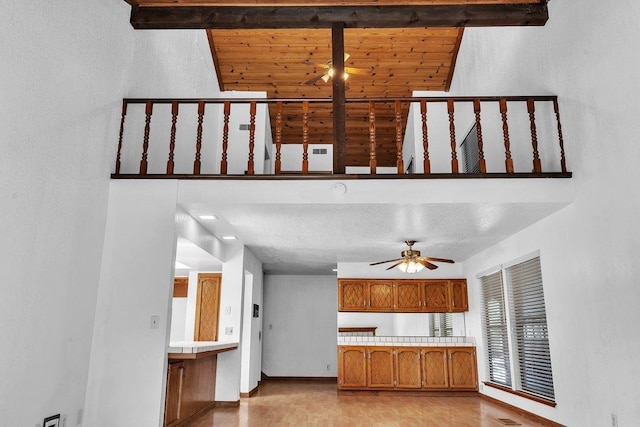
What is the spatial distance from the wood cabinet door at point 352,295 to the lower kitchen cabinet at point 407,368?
761mm

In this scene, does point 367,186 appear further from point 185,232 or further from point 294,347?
point 294,347

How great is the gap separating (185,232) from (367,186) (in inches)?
80.5

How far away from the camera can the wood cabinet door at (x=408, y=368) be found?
791 cm

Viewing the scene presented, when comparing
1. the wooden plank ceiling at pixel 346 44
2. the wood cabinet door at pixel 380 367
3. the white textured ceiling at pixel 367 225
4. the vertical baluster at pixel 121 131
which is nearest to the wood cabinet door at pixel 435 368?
the wood cabinet door at pixel 380 367

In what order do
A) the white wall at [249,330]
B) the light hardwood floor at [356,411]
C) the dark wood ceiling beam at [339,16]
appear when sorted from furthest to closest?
the white wall at [249,330] < the light hardwood floor at [356,411] < the dark wood ceiling beam at [339,16]

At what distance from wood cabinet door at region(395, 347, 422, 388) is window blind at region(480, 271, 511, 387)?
3.93 ft

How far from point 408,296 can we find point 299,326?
3.08 meters

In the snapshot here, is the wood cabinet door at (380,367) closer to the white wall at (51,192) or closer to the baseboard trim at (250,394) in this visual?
the baseboard trim at (250,394)

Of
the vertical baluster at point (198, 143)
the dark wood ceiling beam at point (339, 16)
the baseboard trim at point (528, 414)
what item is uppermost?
the dark wood ceiling beam at point (339, 16)

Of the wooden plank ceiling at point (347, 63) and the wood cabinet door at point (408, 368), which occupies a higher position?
the wooden plank ceiling at point (347, 63)

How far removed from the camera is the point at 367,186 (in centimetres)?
452

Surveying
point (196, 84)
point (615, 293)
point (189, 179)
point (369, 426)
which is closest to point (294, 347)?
point (369, 426)

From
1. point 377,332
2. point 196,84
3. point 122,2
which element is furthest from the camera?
point 377,332

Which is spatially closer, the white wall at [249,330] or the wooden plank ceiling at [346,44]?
the wooden plank ceiling at [346,44]
